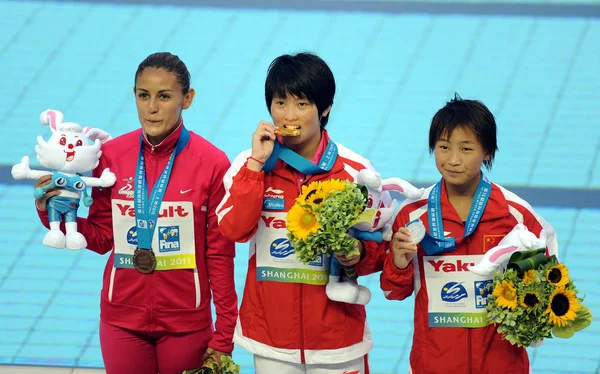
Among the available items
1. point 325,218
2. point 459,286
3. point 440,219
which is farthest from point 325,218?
point 459,286

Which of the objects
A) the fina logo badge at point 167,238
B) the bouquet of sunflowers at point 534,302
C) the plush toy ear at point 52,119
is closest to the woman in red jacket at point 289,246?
the fina logo badge at point 167,238

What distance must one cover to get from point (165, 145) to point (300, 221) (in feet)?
2.27

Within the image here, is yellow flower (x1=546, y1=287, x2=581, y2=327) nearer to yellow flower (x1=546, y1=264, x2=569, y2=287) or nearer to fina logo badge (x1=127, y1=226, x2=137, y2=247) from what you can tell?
yellow flower (x1=546, y1=264, x2=569, y2=287)

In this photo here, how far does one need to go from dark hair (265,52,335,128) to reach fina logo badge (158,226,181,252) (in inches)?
24.3

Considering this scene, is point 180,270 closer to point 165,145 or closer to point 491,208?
point 165,145

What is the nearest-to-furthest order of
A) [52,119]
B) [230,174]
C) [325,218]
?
[325,218] < [230,174] < [52,119]

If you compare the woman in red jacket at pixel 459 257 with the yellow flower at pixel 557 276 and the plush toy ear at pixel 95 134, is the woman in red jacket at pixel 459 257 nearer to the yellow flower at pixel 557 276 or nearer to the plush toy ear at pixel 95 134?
the yellow flower at pixel 557 276

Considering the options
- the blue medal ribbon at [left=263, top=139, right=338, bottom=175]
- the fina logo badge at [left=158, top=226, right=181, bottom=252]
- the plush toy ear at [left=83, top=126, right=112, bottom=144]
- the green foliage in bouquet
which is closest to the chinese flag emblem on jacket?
the green foliage in bouquet

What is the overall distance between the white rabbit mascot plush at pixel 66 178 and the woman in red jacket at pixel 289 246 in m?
0.55

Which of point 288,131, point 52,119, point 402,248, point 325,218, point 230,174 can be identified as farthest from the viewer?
point 52,119

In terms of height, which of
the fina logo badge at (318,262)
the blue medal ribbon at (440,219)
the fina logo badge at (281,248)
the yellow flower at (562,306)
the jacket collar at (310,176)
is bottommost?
the yellow flower at (562,306)

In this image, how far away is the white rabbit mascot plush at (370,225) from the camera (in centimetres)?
374

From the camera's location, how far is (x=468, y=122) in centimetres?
378

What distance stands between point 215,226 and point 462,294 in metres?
0.96
